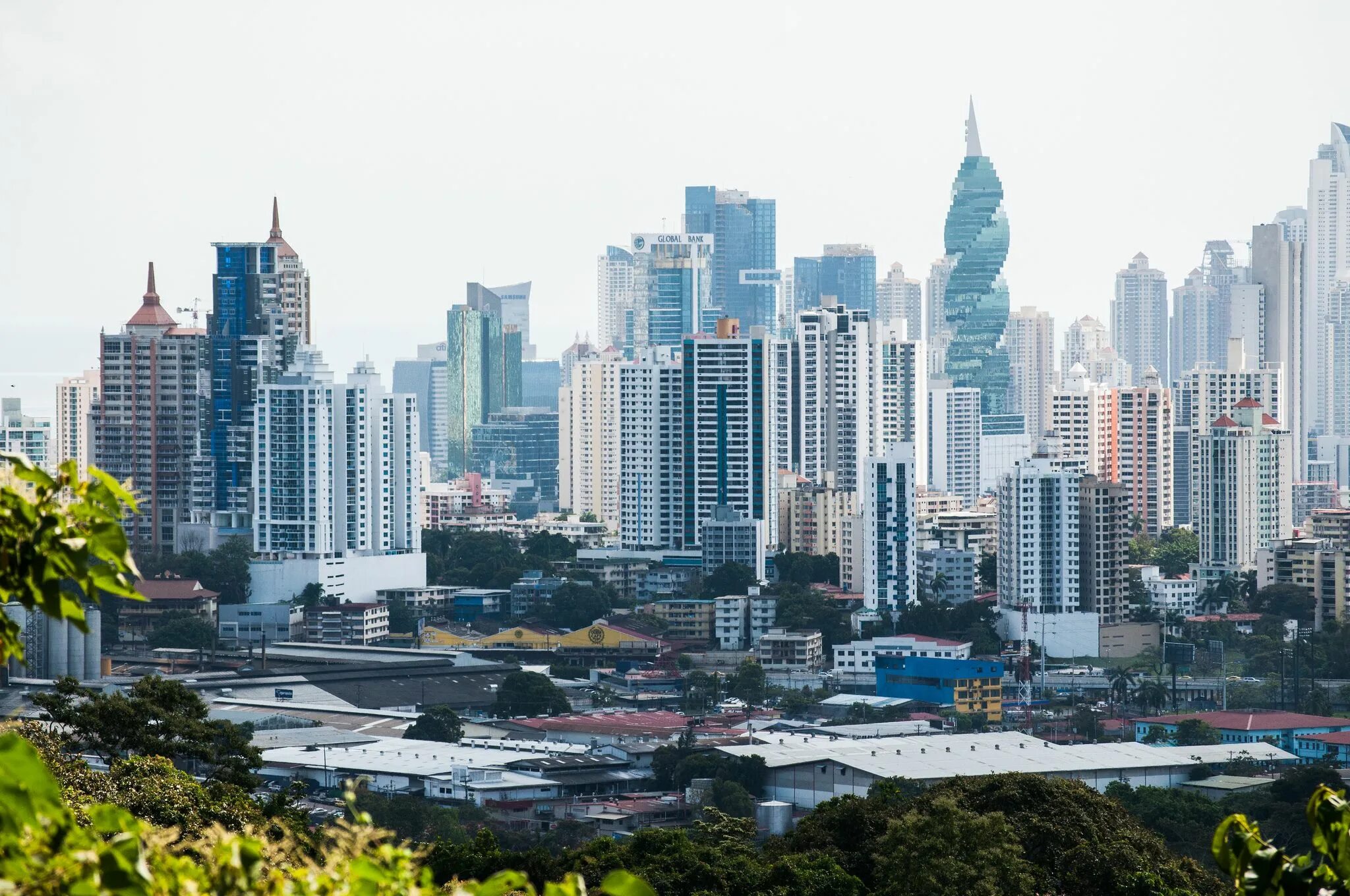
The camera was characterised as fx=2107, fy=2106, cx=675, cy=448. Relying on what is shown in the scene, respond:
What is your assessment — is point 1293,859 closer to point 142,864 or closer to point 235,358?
point 142,864

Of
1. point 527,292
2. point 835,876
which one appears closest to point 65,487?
point 835,876

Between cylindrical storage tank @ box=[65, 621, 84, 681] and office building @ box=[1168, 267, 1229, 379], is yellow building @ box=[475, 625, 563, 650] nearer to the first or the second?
cylindrical storage tank @ box=[65, 621, 84, 681]

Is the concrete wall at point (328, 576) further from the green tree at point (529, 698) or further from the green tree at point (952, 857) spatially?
the green tree at point (952, 857)

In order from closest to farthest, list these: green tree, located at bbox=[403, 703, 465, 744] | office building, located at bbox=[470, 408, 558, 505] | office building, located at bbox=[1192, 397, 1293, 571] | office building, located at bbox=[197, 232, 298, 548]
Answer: green tree, located at bbox=[403, 703, 465, 744]
office building, located at bbox=[1192, 397, 1293, 571]
office building, located at bbox=[197, 232, 298, 548]
office building, located at bbox=[470, 408, 558, 505]

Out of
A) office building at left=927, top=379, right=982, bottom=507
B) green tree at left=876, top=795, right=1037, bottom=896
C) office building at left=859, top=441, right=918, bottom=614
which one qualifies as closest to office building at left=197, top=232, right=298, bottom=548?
office building at left=859, top=441, right=918, bottom=614

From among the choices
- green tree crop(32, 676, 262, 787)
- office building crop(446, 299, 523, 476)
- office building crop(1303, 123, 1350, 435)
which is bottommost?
green tree crop(32, 676, 262, 787)

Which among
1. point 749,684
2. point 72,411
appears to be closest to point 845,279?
point 72,411

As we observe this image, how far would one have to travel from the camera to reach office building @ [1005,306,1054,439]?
5216 centimetres

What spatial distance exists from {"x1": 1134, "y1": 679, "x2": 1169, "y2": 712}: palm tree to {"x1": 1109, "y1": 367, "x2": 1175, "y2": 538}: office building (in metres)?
12.8

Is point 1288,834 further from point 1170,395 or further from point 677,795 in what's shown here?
point 1170,395

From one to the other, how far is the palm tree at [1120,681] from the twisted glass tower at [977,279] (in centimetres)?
2998

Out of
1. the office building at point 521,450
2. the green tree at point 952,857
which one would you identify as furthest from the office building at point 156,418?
the green tree at point 952,857

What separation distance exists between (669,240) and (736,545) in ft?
90.3

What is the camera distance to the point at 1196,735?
17.1 m
